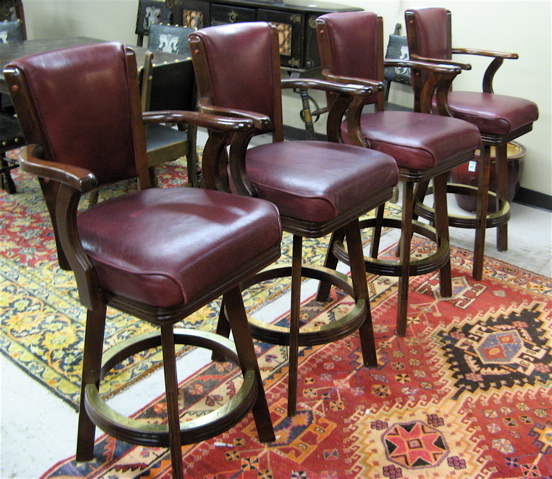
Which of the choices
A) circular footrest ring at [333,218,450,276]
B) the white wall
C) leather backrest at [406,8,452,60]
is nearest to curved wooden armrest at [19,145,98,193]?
circular footrest ring at [333,218,450,276]

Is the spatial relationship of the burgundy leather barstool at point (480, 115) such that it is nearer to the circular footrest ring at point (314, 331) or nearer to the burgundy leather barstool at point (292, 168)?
the burgundy leather barstool at point (292, 168)

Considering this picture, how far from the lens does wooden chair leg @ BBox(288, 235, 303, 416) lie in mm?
1812

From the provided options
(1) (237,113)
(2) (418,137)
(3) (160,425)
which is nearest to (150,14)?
(2) (418,137)

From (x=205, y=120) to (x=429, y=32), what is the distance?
4.91ft

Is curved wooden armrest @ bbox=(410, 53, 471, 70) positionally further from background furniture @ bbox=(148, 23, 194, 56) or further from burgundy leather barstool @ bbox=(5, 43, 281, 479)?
background furniture @ bbox=(148, 23, 194, 56)

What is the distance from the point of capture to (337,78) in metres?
2.08

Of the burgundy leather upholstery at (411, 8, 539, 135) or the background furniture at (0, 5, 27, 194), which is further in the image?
the background furniture at (0, 5, 27, 194)

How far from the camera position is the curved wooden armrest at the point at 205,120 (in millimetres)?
1591

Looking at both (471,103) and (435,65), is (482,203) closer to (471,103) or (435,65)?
(471,103)

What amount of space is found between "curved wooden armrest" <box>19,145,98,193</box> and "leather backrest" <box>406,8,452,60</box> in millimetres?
1773

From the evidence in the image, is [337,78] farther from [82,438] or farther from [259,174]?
[82,438]

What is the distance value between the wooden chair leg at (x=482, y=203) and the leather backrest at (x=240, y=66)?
44.2 inches

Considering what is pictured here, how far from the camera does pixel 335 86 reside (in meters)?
1.96

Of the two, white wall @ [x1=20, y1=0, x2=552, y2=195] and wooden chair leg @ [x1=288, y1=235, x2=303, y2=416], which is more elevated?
white wall @ [x1=20, y1=0, x2=552, y2=195]
